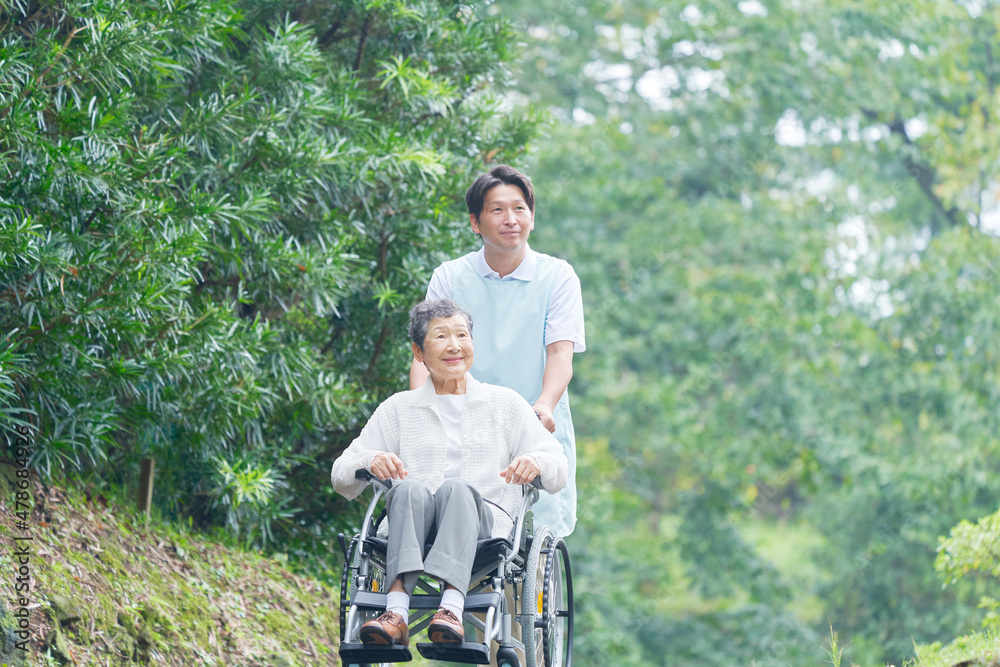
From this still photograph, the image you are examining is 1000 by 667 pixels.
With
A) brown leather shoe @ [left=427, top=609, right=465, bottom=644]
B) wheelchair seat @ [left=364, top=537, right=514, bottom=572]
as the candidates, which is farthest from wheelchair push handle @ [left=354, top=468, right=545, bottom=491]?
brown leather shoe @ [left=427, top=609, right=465, bottom=644]

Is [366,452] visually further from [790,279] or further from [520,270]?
[790,279]

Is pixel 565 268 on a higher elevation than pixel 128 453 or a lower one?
higher

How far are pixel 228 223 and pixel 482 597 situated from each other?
8.02ft

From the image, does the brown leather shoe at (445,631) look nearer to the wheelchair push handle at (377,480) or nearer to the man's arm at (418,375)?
the wheelchair push handle at (377,480)

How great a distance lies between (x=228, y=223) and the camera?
470cm

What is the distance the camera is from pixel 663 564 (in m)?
12.4

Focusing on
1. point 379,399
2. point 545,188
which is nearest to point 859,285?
point 545,188

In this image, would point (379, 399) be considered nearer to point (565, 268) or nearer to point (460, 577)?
point (565, 268)

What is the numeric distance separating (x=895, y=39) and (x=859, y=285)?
273 cm

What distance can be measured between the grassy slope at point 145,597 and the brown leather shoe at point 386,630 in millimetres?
1354

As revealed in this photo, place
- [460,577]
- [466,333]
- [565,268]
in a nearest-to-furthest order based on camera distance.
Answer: [460,577] → [466,333] → [565,268]

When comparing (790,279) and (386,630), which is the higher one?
(790,279)

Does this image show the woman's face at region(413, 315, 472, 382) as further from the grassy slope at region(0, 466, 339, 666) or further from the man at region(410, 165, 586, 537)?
the grassy slope at region(0, 466, 339, 666)

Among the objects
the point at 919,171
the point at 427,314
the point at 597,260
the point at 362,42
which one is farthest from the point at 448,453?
the point at 919,171
